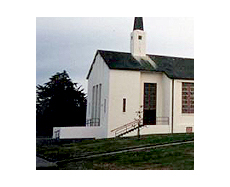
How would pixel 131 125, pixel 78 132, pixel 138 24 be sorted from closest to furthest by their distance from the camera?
1. pixel 138 24
2. pixel 78 132
3. pixel 131 125

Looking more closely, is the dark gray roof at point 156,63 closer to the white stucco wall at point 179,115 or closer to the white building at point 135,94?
the white building at point 135,94

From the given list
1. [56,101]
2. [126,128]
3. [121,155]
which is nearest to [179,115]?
[126,128]

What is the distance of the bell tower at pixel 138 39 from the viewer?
9.00 metres

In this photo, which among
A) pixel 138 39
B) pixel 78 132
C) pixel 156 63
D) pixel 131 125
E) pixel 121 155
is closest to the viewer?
pixel 121 155

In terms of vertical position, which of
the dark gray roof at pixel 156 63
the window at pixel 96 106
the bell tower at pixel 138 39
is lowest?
the window at pixel 96 106

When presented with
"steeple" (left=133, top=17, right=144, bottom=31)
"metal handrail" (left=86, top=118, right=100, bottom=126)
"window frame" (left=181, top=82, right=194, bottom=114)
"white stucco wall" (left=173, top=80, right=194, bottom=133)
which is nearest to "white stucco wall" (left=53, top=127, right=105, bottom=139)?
"metal handrail" (left=86, top=118, right=100, bottom=126)

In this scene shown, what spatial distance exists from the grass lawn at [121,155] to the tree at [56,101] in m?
0.55

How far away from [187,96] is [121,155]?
8.88 feet

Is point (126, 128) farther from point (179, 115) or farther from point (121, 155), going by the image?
point (121, 155)

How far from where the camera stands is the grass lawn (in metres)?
7.93

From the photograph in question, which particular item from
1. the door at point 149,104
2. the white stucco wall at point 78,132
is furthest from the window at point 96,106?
the door at point 149,104

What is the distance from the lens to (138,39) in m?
10.0
